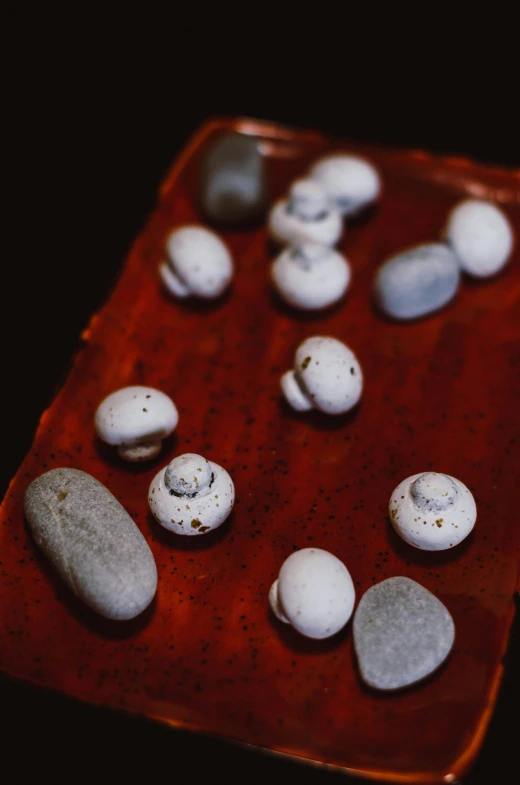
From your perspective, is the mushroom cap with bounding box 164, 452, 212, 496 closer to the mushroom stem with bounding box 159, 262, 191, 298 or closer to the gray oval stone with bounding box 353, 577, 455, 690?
the gray oval stone with bounding box 353, 577, 455, 690

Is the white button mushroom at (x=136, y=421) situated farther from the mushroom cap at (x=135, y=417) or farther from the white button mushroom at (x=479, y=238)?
the white button mushroom at (x=479, y=238)

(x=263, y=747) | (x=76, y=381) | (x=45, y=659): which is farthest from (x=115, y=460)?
(x=263, y=747)

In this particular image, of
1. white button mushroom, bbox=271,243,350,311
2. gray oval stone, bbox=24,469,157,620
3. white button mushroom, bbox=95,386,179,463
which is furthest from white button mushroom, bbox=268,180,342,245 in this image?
gray oval stone, bbox=24,469,157,620

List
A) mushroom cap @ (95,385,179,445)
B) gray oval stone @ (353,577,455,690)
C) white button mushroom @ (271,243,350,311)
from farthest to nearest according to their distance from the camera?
white button mushroom @ (271,243,350,311), mushroom cap @ (95,385,179,445), gray oval stone @ (353,577,455,690)

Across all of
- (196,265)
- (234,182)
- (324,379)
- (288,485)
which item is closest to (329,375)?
(324,379)

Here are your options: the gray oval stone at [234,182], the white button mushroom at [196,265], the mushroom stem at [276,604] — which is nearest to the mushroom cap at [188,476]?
the mushroom stem at [276,604]
